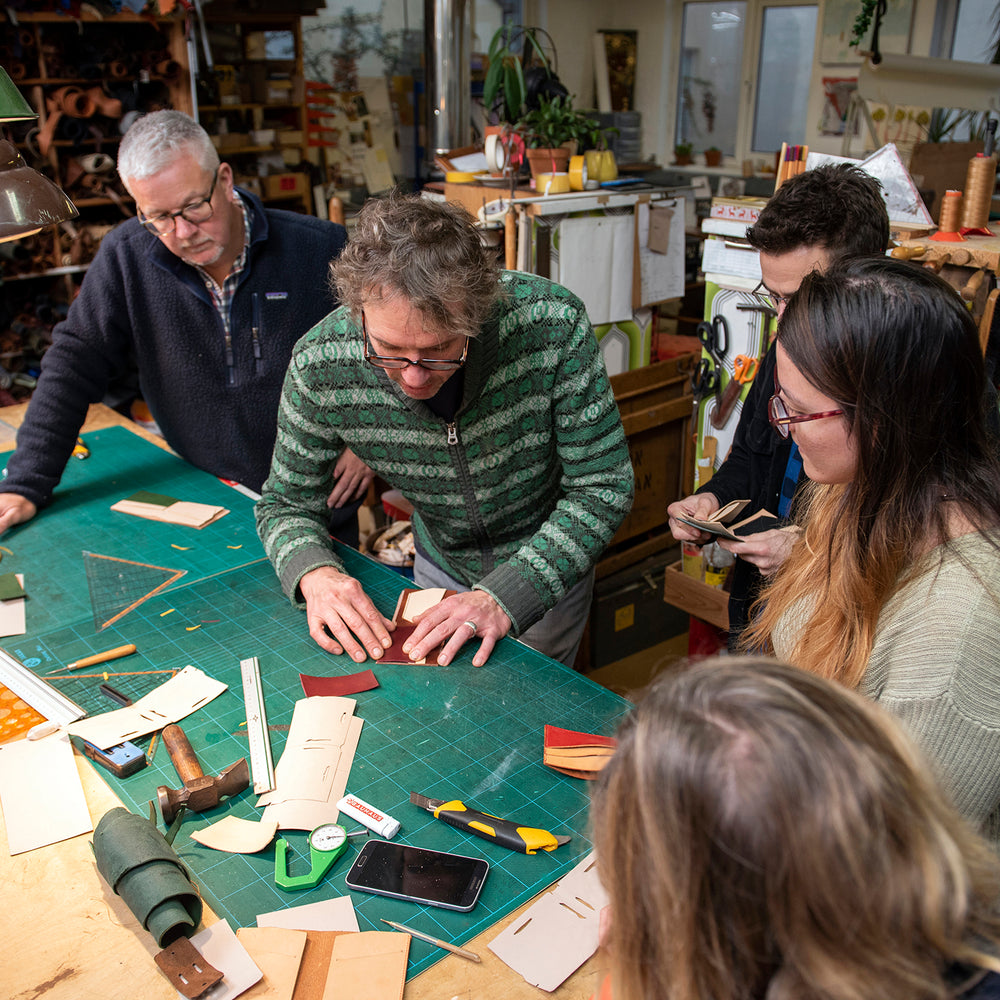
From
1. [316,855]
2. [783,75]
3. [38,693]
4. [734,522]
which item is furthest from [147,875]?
[783,75]

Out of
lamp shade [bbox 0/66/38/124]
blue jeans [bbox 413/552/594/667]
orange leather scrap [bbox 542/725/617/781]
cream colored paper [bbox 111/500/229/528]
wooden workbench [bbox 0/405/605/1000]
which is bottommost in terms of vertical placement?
blue jeans [bbox 413/552/594/667]

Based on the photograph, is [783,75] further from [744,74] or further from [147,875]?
[147,875]

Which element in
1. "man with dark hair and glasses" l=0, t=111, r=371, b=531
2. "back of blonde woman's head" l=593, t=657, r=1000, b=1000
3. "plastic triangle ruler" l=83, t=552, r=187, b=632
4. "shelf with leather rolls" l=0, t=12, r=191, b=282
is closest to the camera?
"back of blonde woman's head" l=593, t=657, r=1000, b=1000

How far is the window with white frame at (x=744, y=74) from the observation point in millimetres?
7227

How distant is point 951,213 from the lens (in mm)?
2646

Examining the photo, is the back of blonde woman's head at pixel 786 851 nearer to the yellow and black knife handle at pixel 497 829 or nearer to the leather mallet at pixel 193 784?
the yellow and black knife handle at pixel 497 829

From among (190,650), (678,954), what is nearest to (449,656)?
(190,650)

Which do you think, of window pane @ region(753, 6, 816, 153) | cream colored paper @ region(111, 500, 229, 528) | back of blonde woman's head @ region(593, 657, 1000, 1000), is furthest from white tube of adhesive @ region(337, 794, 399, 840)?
window pane @ region(753, 6, 816, 153)

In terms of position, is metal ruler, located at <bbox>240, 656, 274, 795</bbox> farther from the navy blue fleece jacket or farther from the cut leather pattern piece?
the navy blue fleece jacket

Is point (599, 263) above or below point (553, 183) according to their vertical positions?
below

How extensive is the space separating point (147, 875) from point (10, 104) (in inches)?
53.9

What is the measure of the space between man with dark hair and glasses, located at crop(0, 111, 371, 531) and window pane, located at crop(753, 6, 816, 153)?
5.68 meters

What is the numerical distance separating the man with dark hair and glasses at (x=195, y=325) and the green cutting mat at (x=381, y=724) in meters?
0.68

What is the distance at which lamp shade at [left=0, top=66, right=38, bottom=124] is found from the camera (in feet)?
5.31
